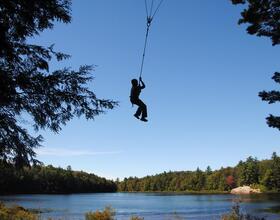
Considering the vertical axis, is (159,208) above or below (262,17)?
below

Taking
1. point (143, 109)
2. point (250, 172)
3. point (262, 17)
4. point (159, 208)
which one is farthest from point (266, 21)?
point (250, 172)

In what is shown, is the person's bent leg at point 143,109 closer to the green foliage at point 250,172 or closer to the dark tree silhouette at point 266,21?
the dark tree silhouette at point 266,21

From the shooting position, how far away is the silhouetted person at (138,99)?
44.9 ft

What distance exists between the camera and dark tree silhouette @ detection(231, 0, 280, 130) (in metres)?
21.3

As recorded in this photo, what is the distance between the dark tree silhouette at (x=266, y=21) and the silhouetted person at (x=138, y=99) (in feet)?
31.6

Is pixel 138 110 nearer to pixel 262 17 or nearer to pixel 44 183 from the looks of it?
pixel 262 17

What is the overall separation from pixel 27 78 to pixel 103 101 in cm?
230

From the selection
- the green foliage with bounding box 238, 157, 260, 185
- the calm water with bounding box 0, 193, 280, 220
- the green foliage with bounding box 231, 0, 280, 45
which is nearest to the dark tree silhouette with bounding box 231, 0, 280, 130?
the green foliage with bounding box 231, 0, 280, 45

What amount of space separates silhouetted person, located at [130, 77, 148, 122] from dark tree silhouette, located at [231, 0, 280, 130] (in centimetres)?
962

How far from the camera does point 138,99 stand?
1402 cm

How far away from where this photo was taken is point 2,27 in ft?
39.1

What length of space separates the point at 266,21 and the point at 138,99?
10649 mm

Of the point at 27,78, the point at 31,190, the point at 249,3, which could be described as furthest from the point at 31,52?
the point at 31,190

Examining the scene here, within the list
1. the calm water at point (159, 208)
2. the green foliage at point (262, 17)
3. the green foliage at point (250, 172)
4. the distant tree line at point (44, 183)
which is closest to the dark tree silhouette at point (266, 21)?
the green foliage at point (262, 17)
